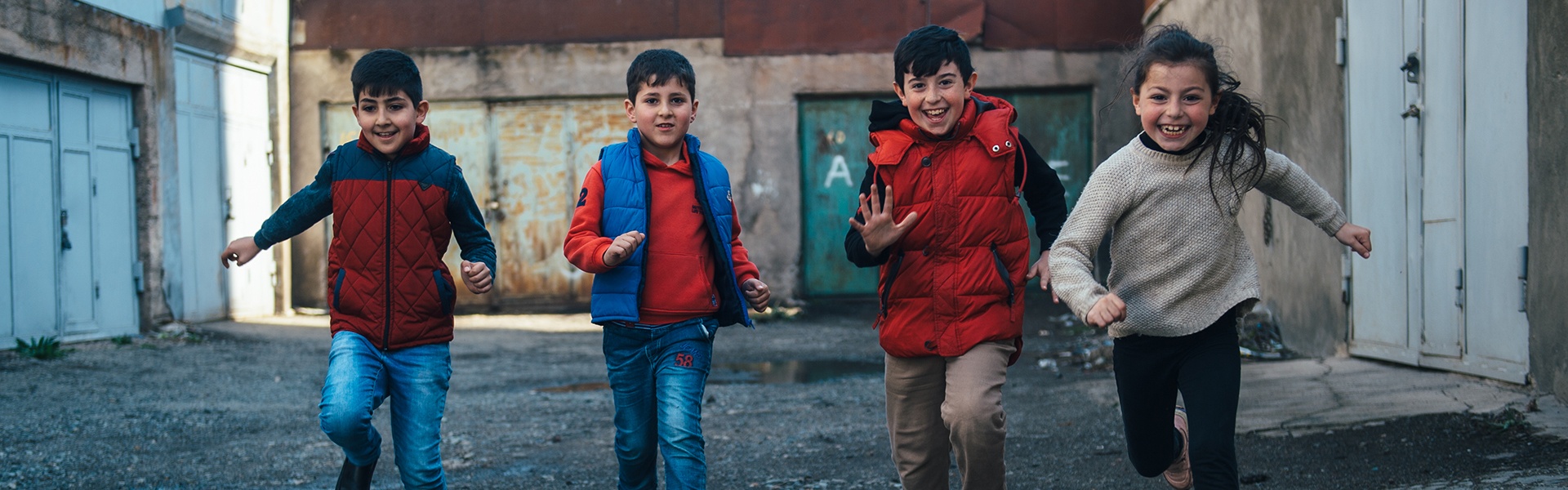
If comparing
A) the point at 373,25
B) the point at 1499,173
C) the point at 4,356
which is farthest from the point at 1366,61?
the point at 373,25

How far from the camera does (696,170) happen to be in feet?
11.6

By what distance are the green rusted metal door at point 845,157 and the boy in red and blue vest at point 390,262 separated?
30.8 feet

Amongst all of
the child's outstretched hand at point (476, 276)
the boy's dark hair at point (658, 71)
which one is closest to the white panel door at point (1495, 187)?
the boy's dark hair at point (658, 71)

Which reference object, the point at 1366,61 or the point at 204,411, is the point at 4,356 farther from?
the point at 1366,61

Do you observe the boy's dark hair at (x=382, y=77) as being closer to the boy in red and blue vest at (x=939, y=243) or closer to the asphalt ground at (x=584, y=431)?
the boy in red and blue vest at (x=939, y=243)

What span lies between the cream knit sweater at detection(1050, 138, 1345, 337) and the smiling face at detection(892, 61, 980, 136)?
435 millimetres

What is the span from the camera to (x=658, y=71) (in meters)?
3.47

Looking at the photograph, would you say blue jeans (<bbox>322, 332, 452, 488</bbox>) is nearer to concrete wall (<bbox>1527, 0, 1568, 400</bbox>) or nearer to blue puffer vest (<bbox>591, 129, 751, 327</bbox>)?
blue puffer vest (<bbox>591, 129, 751, 327</bbox>)

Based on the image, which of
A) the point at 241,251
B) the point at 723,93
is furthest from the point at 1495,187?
the point at 723,93

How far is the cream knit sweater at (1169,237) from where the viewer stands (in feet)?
10.0

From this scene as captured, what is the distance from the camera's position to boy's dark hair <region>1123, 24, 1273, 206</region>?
10.0 ft

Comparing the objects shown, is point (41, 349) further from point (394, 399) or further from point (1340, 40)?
point (1340, 40)

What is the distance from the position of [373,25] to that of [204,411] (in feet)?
26.3

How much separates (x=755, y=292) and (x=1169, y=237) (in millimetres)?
1137
